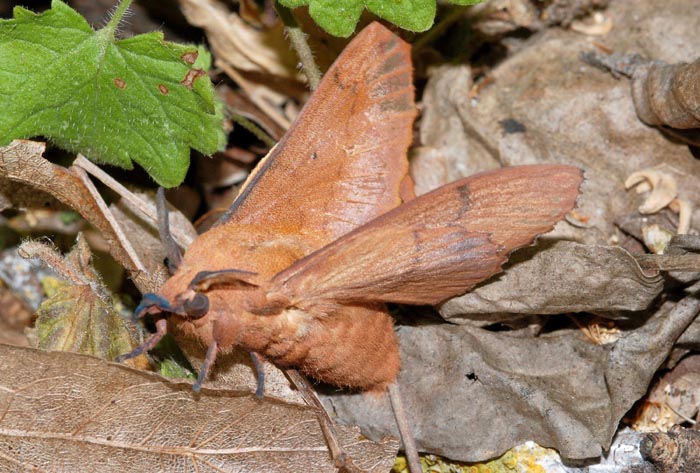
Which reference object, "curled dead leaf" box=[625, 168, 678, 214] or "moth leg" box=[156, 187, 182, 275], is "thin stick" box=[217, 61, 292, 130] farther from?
"curled dead leaf" box=[625, 168, 678, 214]

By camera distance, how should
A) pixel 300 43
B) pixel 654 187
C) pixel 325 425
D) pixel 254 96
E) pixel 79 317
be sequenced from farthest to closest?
pixel 254 96 < pixel 300 43 < pixel 654 187 < pixel 79 317 < pixel 325 425

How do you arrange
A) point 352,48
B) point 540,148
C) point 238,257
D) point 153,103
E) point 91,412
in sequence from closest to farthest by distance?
point 238,257 < point 91,412 < point 352,48 < point 153,103 < point 540,148

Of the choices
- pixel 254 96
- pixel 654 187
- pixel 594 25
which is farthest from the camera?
pixel 254 96

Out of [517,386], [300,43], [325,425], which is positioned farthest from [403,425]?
[300,43]

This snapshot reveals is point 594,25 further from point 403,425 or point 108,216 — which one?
point 108,216

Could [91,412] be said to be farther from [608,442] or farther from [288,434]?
[608,442]

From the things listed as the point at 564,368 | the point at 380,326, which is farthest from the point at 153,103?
the point at 564,368

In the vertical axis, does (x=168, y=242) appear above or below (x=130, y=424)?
above
